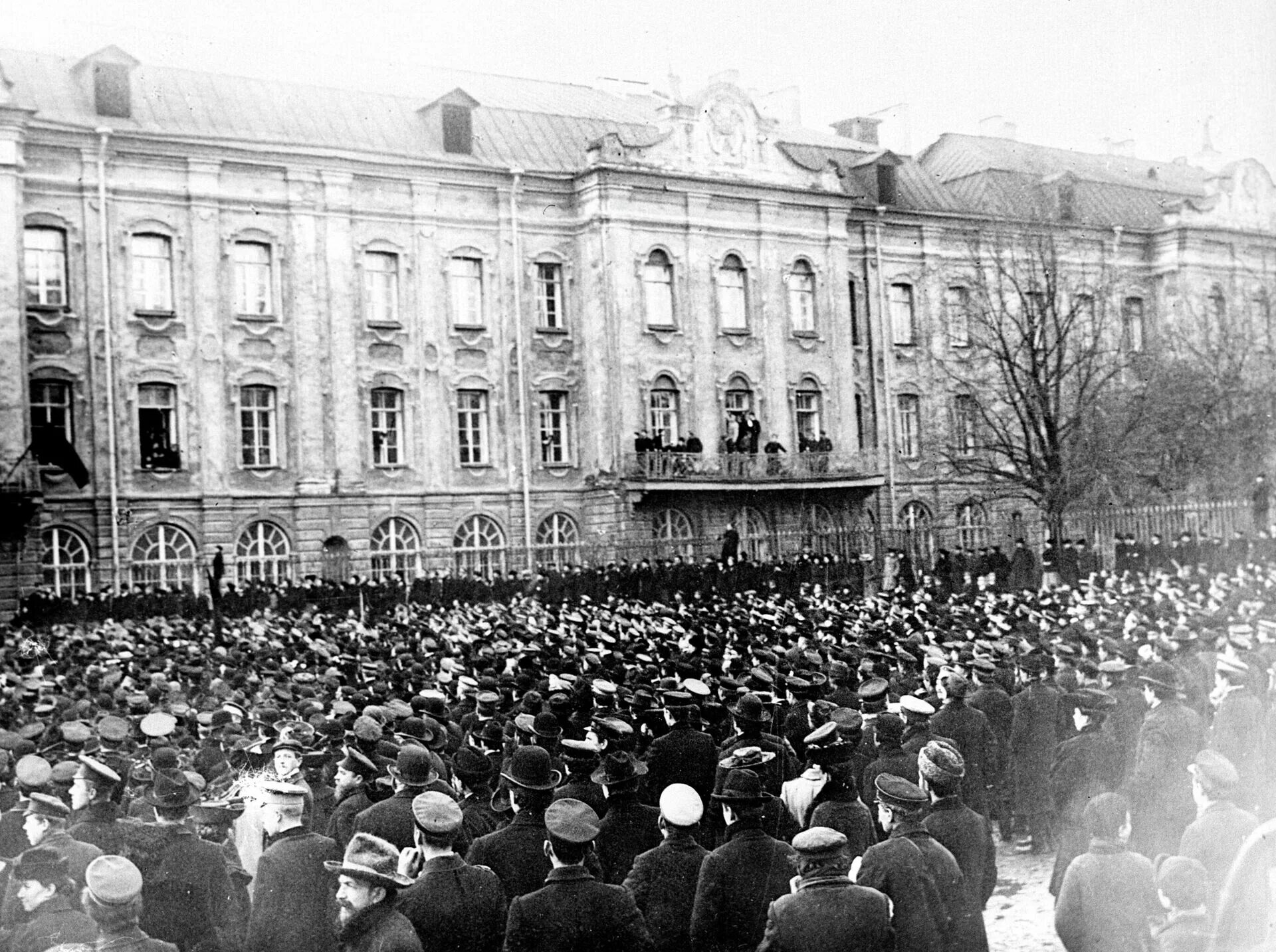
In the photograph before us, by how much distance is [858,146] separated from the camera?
154ft

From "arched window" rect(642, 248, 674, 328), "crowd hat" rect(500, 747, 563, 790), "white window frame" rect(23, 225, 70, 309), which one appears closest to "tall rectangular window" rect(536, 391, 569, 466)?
"arched window" rect(642, 248, 674, 328)

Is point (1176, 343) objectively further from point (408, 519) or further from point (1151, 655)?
point (1151, 655)

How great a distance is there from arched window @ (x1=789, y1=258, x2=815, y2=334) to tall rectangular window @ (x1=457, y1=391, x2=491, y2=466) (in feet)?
31.6

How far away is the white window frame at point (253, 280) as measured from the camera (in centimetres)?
3378

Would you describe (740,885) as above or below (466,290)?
below

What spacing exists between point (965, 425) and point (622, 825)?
37539 mm

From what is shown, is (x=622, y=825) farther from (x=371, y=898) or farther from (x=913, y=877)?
(x=371, y=898)

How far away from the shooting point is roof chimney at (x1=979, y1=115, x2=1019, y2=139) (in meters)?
51.0

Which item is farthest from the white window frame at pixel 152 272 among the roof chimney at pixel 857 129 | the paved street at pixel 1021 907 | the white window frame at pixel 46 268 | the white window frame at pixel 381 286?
the paved street at pixel 1021 907

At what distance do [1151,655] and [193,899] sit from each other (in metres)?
8.99

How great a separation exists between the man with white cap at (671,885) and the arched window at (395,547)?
2747 centimetres

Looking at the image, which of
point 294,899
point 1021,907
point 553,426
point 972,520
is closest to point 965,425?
point 972,520

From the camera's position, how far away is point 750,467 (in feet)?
126

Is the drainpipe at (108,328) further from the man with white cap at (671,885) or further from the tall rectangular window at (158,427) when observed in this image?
the man with white cap at (671,885)
